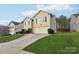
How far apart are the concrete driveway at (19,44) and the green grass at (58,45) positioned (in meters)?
0.06

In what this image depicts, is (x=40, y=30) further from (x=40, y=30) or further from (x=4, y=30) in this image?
(x=4, y=30)

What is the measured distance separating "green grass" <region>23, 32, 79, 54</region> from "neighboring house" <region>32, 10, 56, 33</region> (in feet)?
0.31

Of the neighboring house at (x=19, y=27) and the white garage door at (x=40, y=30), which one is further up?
the neighboring house at (x=19, y=27)

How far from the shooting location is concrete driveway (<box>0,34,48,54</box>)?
11.2 feet

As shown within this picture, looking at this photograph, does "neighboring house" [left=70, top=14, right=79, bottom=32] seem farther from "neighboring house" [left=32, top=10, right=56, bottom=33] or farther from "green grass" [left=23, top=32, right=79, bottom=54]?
"neighboring house" [left=32, top=10, right=56, bottom=33]

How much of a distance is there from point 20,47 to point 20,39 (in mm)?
78

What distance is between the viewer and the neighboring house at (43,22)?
340cm

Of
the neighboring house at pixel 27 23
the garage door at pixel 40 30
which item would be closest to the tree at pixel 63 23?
the garage door at pixel 40 30

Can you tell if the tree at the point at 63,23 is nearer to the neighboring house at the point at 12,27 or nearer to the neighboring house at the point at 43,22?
the neighboring house at the point at 43,22

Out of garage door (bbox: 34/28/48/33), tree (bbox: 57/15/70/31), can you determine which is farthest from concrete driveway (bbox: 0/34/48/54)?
tree (bbox: 57/15/70/31)

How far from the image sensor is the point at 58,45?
337 cm

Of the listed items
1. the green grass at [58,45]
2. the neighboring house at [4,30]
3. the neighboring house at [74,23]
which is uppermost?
the neighboring house at [74,23]
